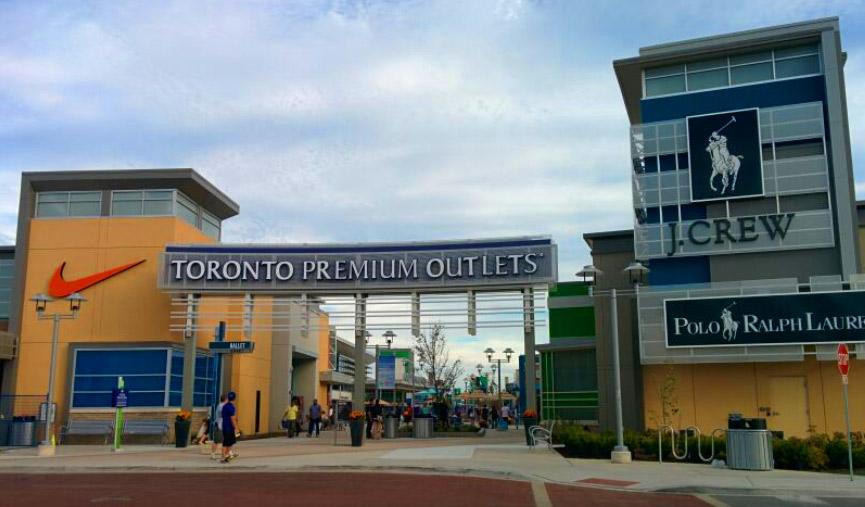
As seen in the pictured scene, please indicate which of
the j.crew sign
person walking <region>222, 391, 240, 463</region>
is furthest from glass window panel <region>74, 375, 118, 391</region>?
the j.crew sign

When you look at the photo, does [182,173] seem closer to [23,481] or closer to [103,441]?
[103,441]

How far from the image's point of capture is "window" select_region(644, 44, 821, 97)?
27.9 metres

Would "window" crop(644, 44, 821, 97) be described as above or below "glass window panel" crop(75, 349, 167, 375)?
above

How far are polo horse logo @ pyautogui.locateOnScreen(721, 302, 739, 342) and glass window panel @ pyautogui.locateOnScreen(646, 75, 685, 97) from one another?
834 cm

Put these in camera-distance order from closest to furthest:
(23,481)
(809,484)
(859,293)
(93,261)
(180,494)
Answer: (180,494) < (809,484) < (23,481) < (859,293) < (93,261)

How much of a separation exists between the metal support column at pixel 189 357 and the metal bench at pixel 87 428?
9.15ft

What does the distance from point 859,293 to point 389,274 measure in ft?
49.3

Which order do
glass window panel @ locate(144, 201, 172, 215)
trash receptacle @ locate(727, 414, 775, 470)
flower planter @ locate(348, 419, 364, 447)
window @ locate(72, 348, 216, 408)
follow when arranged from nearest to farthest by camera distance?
trash receptacle @ locate(727, 414, 775, 470) < flower planter @ locate(348, 419, 364, 447) < window @ locate(72, 348, 216, 408) < glass window panel @ locate(144, 201, 172, 215)

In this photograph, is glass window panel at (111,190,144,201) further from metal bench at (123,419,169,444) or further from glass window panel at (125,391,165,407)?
metal bench at (123,419,169,444)

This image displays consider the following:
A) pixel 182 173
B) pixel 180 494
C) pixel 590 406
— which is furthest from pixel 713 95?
pixel 180 494

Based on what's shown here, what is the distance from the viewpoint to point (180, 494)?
1374 centimetres

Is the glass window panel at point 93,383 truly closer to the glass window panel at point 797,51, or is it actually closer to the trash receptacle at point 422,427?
the trash receptacle at point 422,427

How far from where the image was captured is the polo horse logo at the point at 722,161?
2741cm

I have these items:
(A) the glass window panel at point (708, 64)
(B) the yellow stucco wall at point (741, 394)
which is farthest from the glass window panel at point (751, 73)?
(B) the yellow stucco wall at point (741, 394)
